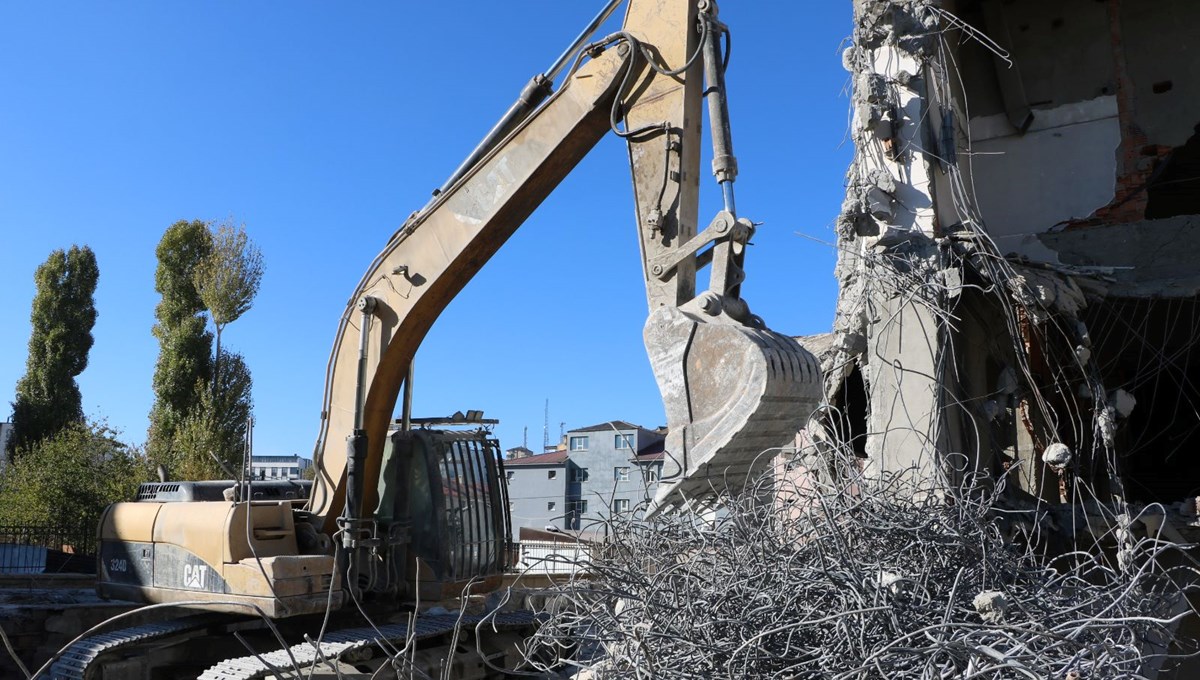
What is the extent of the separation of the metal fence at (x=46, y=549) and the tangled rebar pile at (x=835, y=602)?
15709 mm

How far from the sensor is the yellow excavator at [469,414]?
13.6 feet

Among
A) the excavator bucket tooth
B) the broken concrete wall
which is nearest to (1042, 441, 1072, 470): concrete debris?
the broken concrete wall

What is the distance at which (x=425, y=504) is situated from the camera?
7.10 metres

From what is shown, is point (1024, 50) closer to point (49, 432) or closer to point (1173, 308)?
point (1173, 308)

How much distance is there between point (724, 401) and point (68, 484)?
859 inches

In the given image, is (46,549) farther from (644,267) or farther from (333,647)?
(644,267)

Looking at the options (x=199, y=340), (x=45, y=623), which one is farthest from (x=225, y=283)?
(x=45, y=623)

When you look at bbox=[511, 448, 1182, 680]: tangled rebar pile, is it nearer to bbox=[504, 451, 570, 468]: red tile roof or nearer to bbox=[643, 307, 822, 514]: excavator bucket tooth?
bbox=[643, 307, 822, 514]: excavator bucket tooth

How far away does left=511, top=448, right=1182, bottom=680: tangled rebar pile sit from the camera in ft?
10.8

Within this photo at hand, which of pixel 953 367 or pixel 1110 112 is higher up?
pixel 1110 112

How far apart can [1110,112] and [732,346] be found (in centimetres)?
774

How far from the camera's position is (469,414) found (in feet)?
25.4

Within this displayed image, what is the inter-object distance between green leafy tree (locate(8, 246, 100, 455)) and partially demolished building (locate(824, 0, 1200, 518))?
84.2 feet

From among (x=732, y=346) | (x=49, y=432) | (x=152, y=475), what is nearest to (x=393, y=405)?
(x=732, y=346)
